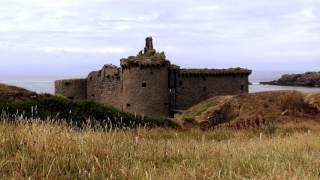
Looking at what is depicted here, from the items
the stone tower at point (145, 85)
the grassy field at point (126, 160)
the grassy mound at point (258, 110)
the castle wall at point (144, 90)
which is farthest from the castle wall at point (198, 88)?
the grassy field at point (126, 160)

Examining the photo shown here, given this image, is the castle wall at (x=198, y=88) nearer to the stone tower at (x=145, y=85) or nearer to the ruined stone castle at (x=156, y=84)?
the ruined stone castle at (x=156, y=84)

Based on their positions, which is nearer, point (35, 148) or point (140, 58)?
point (35, 148)

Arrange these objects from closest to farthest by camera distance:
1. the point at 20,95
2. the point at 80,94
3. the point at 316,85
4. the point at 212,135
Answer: the point at 212,135 < the point at 20,95 < the point at 80,94 < the point at 316,85

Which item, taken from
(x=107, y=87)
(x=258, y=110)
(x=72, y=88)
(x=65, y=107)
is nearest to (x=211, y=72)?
(x=107, y=87)

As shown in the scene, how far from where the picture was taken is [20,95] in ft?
71.1

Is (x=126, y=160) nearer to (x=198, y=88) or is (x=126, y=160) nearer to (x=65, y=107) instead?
(x=65, y=107)

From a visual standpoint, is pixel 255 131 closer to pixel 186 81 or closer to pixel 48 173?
pixel 48 173

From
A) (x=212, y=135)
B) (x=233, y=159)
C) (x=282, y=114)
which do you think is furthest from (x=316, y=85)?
(x=233, y=159)

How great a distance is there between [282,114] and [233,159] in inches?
628

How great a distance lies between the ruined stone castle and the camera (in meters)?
47.2

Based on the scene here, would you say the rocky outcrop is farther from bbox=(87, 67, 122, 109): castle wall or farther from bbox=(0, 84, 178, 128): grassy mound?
bbox=(0, 84, 178, 128): grassy mound

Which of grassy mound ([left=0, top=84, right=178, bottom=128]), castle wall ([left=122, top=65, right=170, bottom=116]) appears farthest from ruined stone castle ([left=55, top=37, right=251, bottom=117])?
grassy mound ([left=0, top=84, right=178, bottom=128])

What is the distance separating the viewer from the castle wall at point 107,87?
48719 mm

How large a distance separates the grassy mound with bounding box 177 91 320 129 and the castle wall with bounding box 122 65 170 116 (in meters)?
20.0
